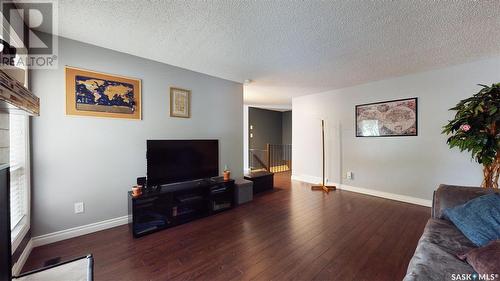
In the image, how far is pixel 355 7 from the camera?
1.72m

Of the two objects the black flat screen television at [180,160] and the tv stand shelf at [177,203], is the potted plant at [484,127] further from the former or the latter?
the black flat screen television at [180,160]

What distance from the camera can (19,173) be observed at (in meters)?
1.95

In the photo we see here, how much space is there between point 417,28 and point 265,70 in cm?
196

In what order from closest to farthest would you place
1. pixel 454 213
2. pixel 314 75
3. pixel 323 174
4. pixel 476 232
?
1. pixel 476 232
2. pixel 454 213
3. pixel 314 75
4. pixel 323 174

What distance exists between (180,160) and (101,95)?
129cm

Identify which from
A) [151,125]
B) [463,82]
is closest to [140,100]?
[151,125]

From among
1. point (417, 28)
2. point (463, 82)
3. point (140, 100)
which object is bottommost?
point (140, 100)

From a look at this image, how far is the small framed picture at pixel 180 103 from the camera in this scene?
3.07m

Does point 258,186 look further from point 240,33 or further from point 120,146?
point 240,33

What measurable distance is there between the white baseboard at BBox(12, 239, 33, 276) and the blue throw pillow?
3.48 meters

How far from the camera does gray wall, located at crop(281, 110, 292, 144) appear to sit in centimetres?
889

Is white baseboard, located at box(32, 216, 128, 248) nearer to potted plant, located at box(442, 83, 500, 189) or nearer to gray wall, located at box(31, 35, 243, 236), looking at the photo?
gray wall, located at box(31, 35, 243, 236)

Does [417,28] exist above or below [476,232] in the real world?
above

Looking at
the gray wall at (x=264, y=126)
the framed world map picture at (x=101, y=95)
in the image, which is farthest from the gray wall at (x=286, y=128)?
the framed world map picture at (x=101, y=95)
